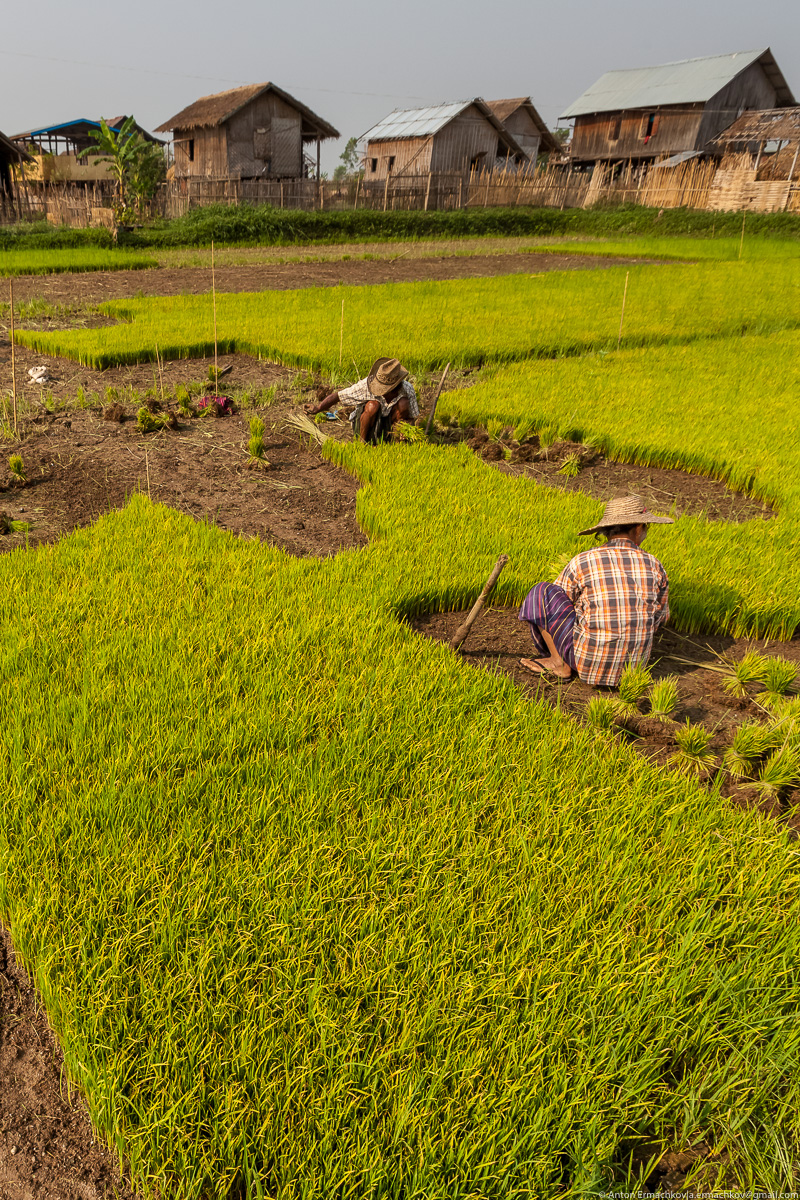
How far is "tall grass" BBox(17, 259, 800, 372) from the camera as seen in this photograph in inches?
319

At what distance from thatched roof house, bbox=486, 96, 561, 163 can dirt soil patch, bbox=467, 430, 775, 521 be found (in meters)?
34.9

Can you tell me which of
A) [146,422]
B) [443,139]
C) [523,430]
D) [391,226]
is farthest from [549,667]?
[443,139]

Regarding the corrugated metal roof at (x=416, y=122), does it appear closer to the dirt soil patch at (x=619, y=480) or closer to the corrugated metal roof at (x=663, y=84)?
the corrugated metal roof at (x=663, y=84)

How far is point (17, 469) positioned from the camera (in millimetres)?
4824

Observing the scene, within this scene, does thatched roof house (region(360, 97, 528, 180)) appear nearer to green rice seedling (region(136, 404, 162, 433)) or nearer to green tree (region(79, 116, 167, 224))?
green tree (region(79, 116, 167, 224))

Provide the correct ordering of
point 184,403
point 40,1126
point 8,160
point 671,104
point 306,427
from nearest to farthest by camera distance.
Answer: point 40,1126 < point 306,427 < point 184,403 < point 8,160 < point 671,104

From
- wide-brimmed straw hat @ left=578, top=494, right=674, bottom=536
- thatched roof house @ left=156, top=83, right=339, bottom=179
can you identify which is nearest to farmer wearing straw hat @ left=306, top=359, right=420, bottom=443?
wide-brimmed straw hat @ left=578, top=494, right=674, bottom=536

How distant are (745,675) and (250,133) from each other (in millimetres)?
30811

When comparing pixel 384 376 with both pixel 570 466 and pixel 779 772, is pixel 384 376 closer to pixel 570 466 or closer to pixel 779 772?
pixel 570 466

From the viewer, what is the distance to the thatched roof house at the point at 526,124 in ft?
114

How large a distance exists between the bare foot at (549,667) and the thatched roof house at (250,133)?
93.9 ft

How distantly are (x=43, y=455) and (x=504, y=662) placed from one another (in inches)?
157

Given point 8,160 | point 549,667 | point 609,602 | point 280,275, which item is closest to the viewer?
point 609,602

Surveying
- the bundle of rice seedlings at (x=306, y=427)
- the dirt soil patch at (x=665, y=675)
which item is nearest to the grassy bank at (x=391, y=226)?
the bundle of rice seedlings at (x=306, y=427)
